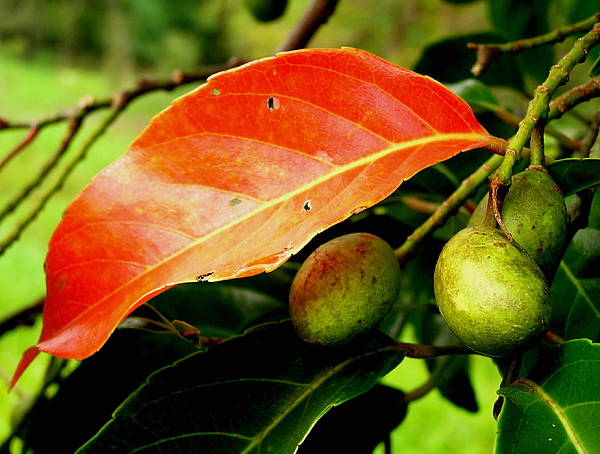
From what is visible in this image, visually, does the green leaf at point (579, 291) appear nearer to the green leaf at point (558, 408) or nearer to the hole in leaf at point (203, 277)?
the green leaf at point (558, 408)

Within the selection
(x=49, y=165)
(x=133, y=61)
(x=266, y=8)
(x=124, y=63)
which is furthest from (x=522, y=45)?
(x=133, y=61)

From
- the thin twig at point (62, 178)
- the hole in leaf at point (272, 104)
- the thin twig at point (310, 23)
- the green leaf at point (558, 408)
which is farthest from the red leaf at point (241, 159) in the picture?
the thin twig at point (310, 23)

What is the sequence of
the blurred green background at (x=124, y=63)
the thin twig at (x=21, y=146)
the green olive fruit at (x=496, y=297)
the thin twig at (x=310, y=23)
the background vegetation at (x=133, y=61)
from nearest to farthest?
the green olive fruit at (x=496, y=297), the thin twig at (x=21, y=146), the thin twig at (x=310, y=23), the background vegetation at (x=133, y=61), the blurred green background at (x=124, y=63)

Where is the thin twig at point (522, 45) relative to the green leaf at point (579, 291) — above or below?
above

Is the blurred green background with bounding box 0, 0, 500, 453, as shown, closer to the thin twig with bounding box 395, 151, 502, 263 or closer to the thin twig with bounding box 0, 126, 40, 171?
the thin twig with bounding box 0, 126, 40, 171

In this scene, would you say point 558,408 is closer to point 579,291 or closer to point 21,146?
point 579,291

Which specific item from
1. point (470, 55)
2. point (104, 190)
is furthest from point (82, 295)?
point (470, 55)
